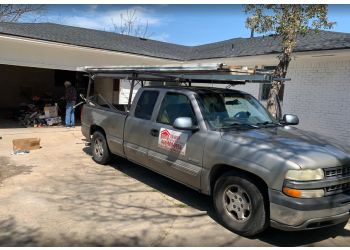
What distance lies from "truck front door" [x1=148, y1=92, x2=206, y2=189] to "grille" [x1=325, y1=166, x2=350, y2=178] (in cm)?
164

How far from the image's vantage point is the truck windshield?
17.1 feet

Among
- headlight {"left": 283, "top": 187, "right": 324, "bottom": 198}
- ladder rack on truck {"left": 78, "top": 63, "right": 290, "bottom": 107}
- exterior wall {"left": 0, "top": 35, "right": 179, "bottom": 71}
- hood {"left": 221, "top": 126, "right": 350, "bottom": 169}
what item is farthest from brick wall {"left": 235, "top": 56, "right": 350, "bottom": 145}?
headlight {"left": 283, "top": 187, "right": 324, "bottom": 198}

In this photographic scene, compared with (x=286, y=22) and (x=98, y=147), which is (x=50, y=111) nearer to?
(x=98, y=147)

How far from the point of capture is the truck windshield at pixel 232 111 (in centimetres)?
522

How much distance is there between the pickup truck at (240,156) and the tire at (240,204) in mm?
12

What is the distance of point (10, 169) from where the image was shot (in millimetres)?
7348

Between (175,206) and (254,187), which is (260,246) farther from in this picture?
(175,206)

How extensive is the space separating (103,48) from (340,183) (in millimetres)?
11354

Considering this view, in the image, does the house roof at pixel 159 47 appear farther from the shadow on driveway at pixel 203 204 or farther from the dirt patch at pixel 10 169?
the shadow on driveway at pixel 203 204

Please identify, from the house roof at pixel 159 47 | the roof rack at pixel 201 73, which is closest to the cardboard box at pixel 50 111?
the house roof at pixel 159 47

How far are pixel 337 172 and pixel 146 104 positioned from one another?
11.2 feet

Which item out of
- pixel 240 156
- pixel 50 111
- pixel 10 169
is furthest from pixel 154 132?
pixel 50 111

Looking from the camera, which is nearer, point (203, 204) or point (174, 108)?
point (203, 204)

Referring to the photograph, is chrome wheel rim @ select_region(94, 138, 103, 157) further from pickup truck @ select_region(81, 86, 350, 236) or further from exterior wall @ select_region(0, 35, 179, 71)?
exterior wall @ select_region(0, 35, 179, 71)
